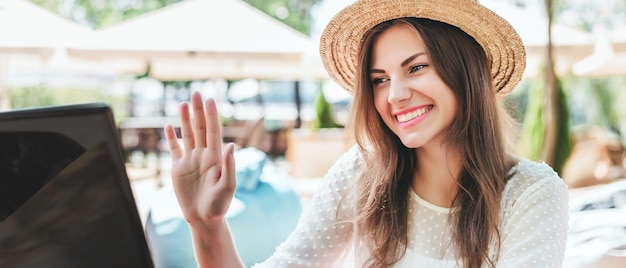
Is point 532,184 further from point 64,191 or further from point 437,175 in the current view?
point 64,191

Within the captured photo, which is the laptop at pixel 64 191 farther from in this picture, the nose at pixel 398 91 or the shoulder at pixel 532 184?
the shoulder at pixel 532 184

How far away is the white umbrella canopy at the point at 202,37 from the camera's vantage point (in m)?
6.26

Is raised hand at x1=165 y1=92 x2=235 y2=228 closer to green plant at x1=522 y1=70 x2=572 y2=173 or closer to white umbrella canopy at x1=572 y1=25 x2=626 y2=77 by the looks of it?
green plant at x1=522 y1=70 x2=572 y2=173

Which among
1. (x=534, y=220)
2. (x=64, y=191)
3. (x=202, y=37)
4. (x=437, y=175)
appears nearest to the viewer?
(x=64, y=191)

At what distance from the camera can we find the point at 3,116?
0.69 m

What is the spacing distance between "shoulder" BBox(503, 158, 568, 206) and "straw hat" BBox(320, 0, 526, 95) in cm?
27

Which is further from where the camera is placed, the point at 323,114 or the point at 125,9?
the point at 125,9

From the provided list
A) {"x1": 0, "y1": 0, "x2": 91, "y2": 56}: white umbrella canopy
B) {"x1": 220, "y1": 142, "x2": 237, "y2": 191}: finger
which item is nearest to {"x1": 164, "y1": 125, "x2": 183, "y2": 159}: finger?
{"x1": 220, "y1": 142, "x2": 237, "y2": 191}: finger

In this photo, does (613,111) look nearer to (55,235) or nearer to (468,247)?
(468,247)

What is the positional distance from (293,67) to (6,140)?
23.7 feet

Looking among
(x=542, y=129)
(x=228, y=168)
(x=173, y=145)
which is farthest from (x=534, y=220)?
(x=542, y=129)

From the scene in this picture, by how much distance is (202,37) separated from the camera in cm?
625

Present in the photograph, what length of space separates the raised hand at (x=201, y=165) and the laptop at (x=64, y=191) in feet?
1.59

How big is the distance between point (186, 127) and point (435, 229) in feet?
2.34
